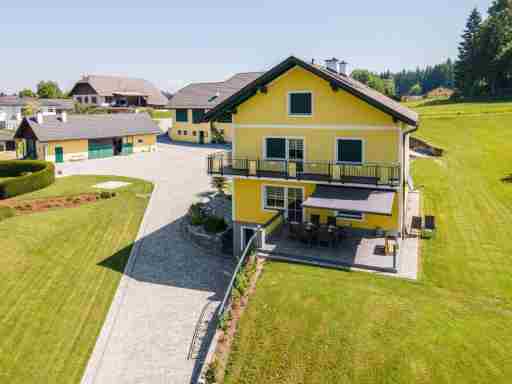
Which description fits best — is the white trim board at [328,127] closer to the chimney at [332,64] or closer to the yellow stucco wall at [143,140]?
the chimney at [332,64]

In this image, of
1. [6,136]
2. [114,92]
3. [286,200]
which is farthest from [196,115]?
[286,200]

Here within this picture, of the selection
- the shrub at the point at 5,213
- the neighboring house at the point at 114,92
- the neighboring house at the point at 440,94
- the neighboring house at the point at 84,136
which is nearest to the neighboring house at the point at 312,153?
the shrub at the point at 5,213

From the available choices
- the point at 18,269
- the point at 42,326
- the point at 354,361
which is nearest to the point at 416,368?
the point at 354,361

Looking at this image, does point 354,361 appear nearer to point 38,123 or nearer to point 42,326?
point 42,326

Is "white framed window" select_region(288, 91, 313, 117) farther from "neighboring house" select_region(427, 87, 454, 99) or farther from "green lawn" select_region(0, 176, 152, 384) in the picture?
"neighboring house" select_region(427, 87, 454, 99)

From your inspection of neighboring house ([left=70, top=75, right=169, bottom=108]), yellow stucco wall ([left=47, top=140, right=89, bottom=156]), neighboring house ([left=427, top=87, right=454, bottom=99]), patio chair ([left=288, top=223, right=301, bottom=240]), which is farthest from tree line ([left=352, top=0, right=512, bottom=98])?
Result: patio chair ([left=288, top=223, right=301, bottom=240])

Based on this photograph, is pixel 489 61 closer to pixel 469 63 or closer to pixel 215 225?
pixel 469 63
